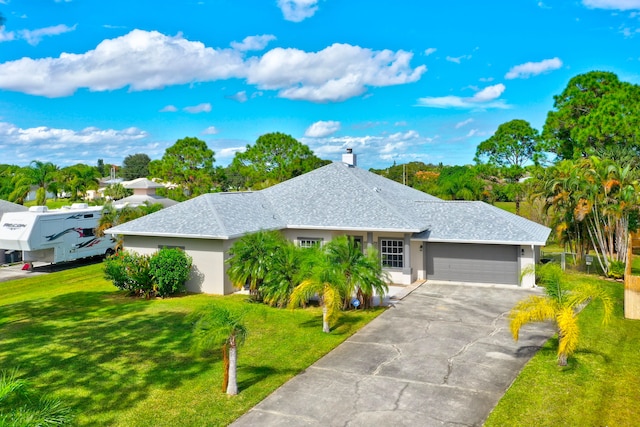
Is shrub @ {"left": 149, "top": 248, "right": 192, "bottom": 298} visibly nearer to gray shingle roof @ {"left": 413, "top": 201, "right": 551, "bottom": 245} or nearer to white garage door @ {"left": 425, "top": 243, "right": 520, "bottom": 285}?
gray shingle roof @ {"left": 413, "top": 201, "right": 551, "bottom": 245}

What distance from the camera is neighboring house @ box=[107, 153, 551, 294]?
68.9ft

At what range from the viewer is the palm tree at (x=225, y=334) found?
32.2 feet

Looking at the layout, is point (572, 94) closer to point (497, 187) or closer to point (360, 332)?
point (497, 187)

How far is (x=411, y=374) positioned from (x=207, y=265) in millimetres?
12005

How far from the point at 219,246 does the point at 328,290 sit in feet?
25.2

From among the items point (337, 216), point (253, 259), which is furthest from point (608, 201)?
point (253, 259)

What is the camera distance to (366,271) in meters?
16.5

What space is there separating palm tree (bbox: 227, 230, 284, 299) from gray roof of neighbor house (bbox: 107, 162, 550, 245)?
1698 millimetres

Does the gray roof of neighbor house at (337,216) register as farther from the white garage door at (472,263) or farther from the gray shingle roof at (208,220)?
the white garage door at (472,263)

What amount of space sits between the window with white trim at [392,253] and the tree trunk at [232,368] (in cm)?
1419

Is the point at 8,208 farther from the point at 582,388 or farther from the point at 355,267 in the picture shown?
the point at 582,388

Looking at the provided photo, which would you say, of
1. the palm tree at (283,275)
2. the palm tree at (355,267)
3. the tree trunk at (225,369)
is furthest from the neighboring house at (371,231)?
the tree trunk at (225,369)

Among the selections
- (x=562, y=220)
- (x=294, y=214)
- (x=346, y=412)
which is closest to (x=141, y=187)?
(x=294, y=214)

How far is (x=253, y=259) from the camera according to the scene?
18328mm
